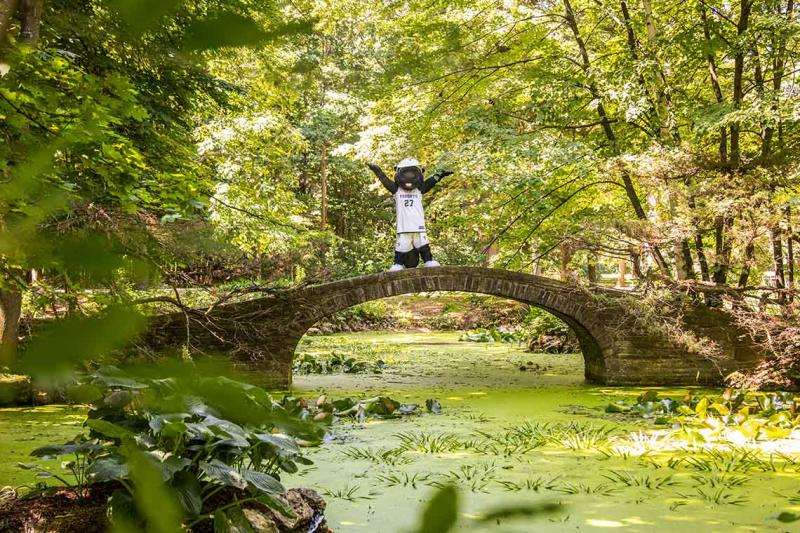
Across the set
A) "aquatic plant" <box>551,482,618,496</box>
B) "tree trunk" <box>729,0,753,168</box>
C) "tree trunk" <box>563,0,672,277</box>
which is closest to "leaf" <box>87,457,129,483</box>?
"aquatic plant" <box>551,482,618,496</box>

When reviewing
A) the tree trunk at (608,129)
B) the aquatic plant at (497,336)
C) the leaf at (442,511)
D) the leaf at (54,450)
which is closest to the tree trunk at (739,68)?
the tree trunk at (608,129)

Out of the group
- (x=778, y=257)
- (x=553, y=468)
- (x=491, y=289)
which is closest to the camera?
(x=553, y=468)

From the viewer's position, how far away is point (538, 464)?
4227 millimetres

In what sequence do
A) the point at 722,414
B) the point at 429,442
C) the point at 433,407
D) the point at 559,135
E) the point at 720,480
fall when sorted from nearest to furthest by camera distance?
the point at 720,480
the point at 429,442
the point at 722,414
the point at 433,407
the point at 559,135

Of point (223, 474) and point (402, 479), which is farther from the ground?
Answer: point (223, 474)

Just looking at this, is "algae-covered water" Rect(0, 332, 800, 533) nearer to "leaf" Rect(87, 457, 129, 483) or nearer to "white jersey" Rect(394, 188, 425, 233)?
"leaf" Rect(87, 457, 129, 483)

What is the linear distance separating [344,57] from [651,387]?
293 inches

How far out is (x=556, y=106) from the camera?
850 cm

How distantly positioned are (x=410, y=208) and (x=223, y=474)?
6106mm

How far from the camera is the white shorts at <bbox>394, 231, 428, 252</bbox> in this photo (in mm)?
8211

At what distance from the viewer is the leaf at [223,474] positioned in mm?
2133

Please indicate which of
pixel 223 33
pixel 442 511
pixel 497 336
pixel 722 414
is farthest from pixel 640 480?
pixel 497 336

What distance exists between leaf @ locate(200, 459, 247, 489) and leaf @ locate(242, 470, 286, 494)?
4 centimetres

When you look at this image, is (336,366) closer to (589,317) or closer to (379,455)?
(589,317)
